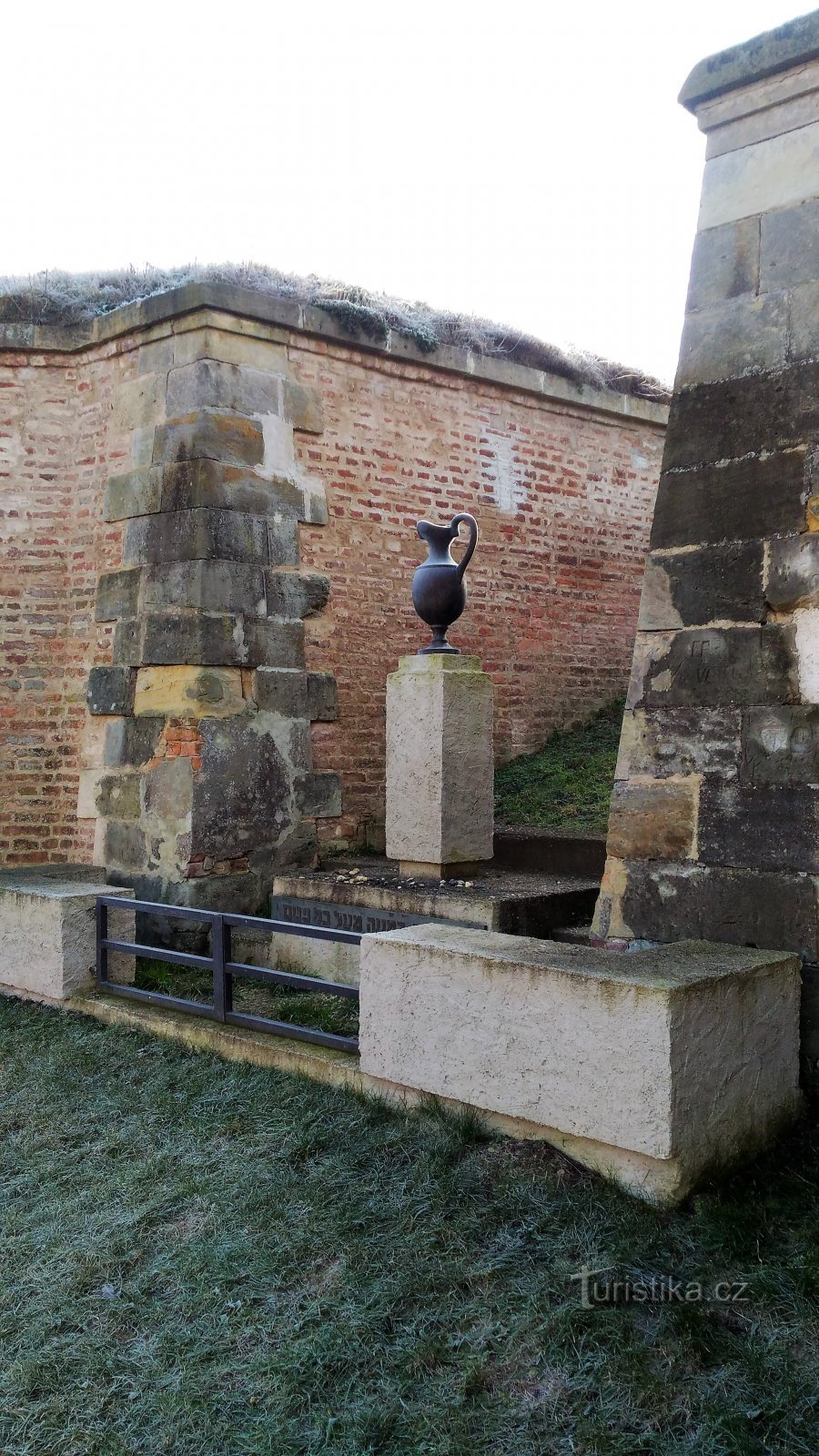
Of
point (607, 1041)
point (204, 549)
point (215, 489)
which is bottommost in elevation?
point (607, 1041)

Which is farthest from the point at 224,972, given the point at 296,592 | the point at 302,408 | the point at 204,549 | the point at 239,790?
the point at 302,408

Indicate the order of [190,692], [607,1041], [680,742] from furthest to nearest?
[190,692] → [680,742] → [607,1041]

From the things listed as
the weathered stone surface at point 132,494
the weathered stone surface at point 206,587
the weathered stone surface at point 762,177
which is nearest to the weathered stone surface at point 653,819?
the weathered stone surface at point 762,177

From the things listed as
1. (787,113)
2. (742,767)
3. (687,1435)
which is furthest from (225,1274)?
(787,113)

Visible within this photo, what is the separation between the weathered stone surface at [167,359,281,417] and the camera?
22.8 feet

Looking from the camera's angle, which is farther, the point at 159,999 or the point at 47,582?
the point at 47,582

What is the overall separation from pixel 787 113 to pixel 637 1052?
3474 millimetres

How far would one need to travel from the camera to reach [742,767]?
4207mm

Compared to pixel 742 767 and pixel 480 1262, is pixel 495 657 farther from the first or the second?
pixel 480 1262

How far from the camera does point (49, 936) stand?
6031 mm

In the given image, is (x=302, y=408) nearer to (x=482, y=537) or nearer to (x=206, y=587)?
(x=206, y=587)

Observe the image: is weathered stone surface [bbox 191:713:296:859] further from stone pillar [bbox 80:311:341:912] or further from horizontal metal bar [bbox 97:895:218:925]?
horizontal metal bar [bbox 97:895:218:925]

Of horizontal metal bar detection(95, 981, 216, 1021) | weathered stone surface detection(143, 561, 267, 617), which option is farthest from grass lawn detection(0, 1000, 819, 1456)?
weathered stone surface detection(143, 561, 267, 617)

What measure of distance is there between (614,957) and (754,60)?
134 inches
